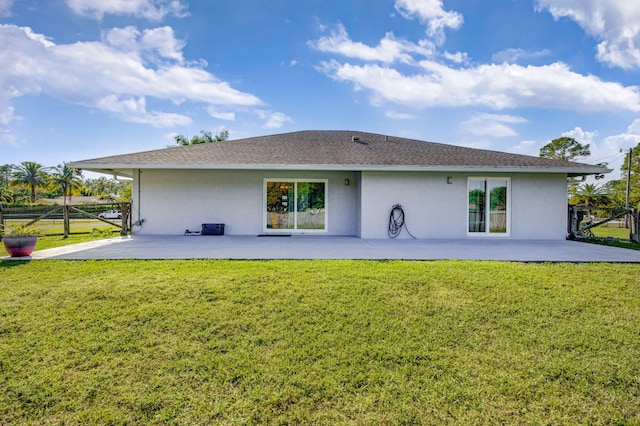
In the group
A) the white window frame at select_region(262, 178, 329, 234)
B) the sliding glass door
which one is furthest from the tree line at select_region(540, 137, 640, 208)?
the sliding glass door

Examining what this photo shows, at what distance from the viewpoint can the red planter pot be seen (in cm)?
705

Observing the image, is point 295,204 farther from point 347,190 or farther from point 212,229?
point 212,229

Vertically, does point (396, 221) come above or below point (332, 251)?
above

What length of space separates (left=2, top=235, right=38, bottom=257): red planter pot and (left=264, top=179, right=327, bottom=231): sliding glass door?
22.5 feet

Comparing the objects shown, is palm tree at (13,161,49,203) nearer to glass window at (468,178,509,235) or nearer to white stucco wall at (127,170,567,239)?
white stucco wall at (127,170,567,239)

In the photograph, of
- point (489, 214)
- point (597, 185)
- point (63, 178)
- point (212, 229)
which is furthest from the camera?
point (63, 178)

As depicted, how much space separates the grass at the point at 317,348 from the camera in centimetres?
256

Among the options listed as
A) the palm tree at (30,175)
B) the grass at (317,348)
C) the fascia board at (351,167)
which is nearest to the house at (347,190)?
the fascia board at (351,167)

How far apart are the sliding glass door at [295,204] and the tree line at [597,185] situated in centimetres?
1312

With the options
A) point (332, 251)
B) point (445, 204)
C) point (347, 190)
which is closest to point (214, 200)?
point (347, 190)

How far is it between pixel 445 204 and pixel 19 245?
40.1 feet

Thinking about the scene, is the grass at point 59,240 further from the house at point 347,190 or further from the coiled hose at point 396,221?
the coiled hose at point 396,221

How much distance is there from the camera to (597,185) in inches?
1013

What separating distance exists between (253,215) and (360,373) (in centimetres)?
984
